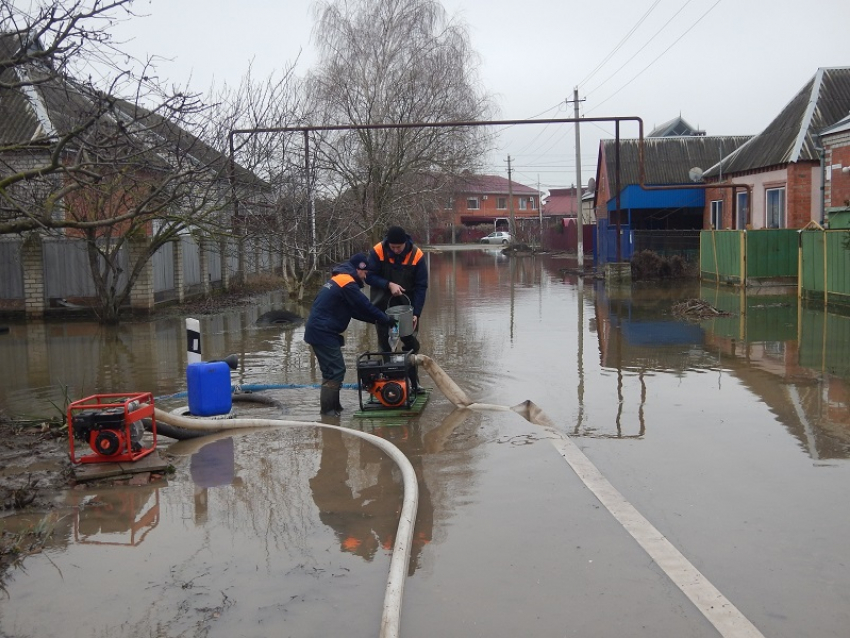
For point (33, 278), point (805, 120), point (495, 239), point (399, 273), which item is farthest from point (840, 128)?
point (495, 239)

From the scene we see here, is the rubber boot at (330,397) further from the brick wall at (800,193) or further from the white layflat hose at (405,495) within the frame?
the brick wall at (800,193)

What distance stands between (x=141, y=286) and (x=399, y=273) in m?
12.6

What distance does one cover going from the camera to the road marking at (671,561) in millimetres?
4191

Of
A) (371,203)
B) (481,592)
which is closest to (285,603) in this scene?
(481,592)

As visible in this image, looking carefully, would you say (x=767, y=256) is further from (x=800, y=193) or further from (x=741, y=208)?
(x=741, y=208)

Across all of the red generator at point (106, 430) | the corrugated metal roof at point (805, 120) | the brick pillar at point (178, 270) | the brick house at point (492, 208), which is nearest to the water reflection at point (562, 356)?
the red generator at point (106, 430)

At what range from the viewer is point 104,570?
197 inches

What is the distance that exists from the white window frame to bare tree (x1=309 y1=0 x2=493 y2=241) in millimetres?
9291

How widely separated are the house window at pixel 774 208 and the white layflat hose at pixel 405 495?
2320 centimetres

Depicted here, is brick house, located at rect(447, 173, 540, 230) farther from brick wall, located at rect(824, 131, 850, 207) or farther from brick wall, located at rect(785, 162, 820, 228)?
brick wall, located at rect(824, 131, 850, 207)

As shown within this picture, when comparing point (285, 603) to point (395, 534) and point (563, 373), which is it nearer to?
point (395, 534)

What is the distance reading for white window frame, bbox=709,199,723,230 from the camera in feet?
112

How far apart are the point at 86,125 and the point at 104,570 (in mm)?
3920

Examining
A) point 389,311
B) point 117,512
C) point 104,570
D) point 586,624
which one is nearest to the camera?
point 586,624
